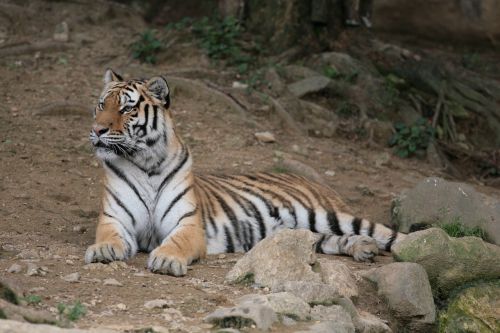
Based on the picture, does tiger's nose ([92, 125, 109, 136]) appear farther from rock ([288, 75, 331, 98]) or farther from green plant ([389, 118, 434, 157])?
green plant ([389, 118, 434, 157])

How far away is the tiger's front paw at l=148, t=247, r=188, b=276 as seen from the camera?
212 inches

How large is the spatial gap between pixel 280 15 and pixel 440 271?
179 inches

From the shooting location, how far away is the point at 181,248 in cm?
570

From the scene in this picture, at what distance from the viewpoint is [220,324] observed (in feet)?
14.4

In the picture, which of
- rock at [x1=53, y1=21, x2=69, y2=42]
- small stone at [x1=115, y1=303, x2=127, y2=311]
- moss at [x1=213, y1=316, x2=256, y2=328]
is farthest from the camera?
rock at [x1=53, y1=21, x2=69, y2=42]

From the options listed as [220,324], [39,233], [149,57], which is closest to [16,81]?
[149,57]

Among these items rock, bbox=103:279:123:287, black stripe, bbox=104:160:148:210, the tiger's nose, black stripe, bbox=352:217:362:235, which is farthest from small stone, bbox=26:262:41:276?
black stripe, bbox=352:217:362:235

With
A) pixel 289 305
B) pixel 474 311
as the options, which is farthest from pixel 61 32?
pixel 289 305

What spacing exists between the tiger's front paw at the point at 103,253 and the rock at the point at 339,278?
1.18 m

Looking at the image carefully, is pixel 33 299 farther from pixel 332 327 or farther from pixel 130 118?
pixel 130 118

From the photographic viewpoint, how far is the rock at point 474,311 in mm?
5727

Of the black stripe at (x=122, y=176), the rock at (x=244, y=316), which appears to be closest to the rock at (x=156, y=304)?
the rock at (x=244, y=316)

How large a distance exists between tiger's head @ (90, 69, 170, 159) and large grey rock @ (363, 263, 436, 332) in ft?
5.81

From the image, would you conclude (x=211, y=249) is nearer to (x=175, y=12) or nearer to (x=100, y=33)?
(x=100, y=33)
